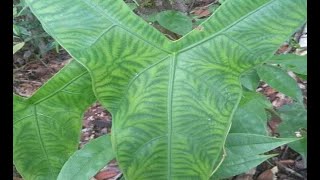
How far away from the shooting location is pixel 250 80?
37.5 inches

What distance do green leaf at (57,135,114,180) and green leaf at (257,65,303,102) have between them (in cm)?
37

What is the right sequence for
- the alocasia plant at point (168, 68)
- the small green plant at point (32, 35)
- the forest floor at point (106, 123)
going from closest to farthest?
the alocasia plant at point (168, 68) → the forest floor at point (106, 123) → the small green plant at point (32, 35)

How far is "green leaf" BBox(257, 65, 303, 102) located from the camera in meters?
0.96

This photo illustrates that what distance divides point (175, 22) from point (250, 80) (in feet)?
0.55

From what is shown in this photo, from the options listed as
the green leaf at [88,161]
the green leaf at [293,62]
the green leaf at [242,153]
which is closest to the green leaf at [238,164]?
the green leaf at [242,153]

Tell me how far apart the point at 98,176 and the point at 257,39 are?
1204 mm

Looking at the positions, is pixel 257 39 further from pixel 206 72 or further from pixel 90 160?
pixel 90 160

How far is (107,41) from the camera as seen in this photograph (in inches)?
21.4

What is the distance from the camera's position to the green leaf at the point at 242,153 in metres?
0.70

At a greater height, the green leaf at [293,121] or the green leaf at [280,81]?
the green leaf at [280,81]

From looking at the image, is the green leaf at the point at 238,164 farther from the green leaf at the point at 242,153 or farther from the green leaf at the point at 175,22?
the green leaf at the point at 175,22

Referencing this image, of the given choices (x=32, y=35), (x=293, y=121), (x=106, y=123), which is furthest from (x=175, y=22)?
(x=32, y=35)

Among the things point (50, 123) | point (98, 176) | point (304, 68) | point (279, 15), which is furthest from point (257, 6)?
point (98, 176)

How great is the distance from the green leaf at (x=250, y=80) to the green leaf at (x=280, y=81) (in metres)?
0.01
